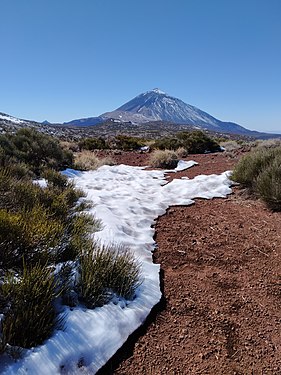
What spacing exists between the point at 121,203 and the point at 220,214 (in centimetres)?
200

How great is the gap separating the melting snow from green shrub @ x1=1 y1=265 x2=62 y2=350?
9cm

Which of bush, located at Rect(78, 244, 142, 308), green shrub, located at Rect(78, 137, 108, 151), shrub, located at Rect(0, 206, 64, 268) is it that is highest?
green shrub, located at Rect(78, 137, 108, 151)

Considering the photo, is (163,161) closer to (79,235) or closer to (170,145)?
(170,145)

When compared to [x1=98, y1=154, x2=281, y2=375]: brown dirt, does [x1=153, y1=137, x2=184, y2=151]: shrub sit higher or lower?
higher

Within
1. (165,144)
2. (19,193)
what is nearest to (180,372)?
(19,193)

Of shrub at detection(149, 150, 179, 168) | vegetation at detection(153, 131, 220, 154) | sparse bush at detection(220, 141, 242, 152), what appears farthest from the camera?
vegetation at detection(153, 131, 220, 154)

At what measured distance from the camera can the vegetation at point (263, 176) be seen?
557 cm

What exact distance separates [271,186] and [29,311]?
503cm

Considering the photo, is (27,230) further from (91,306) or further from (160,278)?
(160,278)

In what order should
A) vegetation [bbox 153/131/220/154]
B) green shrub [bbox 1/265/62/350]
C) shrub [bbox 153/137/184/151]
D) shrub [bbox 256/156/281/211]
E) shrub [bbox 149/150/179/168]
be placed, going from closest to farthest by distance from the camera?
green shrub [bbox 1/265/62/350] → shrub [bbox 256/156/281/211] → shrub [bbox 149/150/179/168] → shrub [bbox 153/137/184/151] → vegetation [bbox 153/131/220/154]

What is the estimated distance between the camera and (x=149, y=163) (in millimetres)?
12984

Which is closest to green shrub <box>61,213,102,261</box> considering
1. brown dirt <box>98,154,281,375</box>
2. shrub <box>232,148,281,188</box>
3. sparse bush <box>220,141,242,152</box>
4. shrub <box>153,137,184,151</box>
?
brown dirt <box>98,154,281,375</box>

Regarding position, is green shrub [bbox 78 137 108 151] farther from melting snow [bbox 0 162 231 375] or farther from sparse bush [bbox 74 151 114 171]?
melting snow [bbox 0 162 231 375]

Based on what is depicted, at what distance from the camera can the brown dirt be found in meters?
2.25
